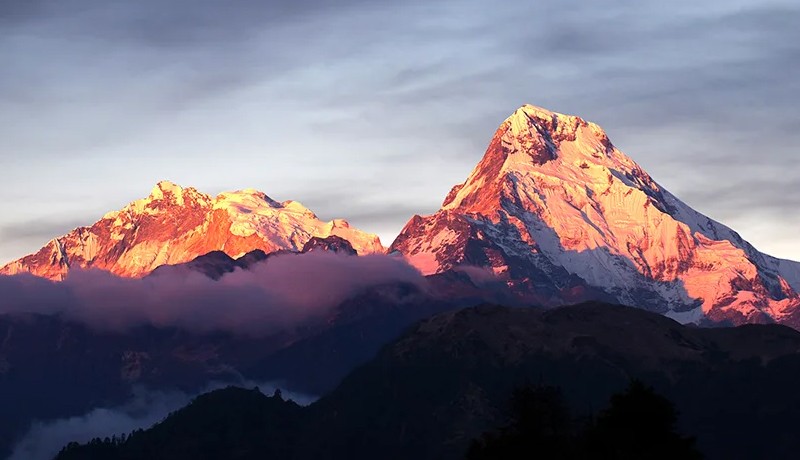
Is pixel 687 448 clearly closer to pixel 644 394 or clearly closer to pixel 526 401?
pixel 644 394

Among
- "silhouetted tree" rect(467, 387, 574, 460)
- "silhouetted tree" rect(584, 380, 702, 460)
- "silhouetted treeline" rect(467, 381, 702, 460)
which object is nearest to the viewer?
"silhouetted tree" rect(584, 380, 702, 460)

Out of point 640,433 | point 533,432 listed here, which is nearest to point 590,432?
point 533,432

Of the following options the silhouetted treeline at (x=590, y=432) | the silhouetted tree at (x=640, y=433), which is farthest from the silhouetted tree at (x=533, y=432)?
the silhouetted tree at (x=640, y=433)

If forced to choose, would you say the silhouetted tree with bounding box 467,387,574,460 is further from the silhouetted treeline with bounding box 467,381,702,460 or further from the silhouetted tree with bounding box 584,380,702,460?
the silhouetted tree with bounding box 584,380,702,460

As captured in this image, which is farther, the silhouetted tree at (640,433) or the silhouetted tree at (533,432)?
the silhouetted tree at (533,432)

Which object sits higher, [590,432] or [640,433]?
[590,432]

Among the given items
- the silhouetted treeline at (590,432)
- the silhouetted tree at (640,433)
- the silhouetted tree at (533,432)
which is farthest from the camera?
the silhouetted tree at (533,432)

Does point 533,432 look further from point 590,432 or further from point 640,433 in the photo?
point 640,433

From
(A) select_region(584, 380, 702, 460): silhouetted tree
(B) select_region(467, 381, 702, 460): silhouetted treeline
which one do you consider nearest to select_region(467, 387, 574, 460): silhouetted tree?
(B) select_region(467, 381, 702, 460): silhouetted treeline

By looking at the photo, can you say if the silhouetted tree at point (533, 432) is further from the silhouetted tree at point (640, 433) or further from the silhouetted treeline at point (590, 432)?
the silhouetted tree at point (640, 433)

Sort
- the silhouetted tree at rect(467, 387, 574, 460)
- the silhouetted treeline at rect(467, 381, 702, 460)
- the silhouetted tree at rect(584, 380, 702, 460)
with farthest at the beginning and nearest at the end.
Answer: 1. the silhouetted tree at rect(467, 387, 574, 460)
2. the silhouetted treeline at rect(467, 381, 702, 460)
3. the silhouetted tree at rect(584, 380, 702, 460)

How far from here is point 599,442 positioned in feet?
585

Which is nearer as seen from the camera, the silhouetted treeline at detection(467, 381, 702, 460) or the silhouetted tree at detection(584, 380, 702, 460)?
the silhouetted tree at detection(584, 380, 702, 460)

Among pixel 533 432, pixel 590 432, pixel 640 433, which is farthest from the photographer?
pixel 533 432
